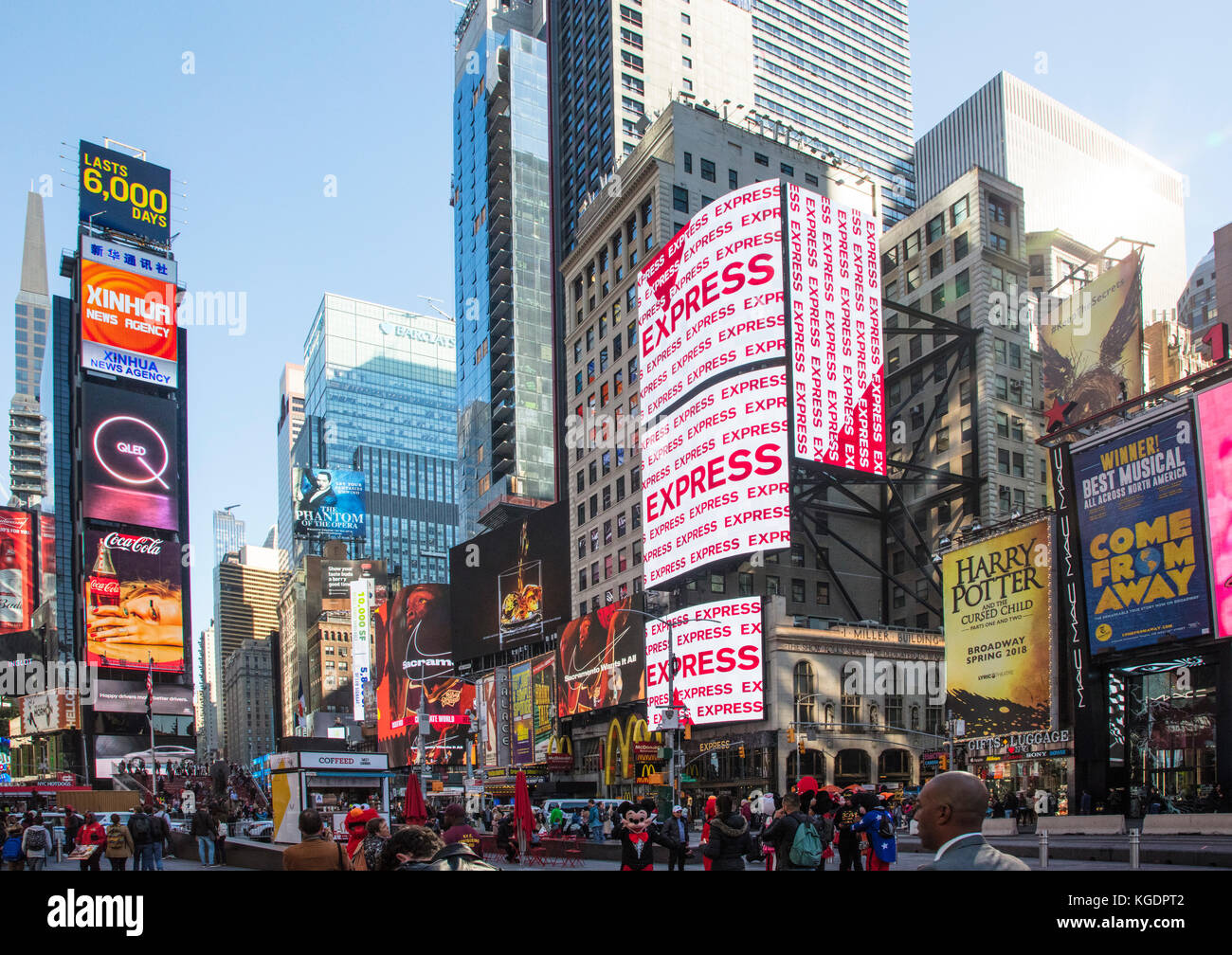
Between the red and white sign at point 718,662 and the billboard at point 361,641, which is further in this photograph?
the billboard at point 361,641

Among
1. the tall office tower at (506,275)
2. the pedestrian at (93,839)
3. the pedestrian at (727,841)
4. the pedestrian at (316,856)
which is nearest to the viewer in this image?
the pedestrian at (316,856)

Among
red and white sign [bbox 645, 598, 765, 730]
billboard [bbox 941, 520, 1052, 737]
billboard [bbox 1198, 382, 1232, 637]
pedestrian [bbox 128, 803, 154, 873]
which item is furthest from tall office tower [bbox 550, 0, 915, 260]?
pedestrian [bbox 128, 803, 154, 873]

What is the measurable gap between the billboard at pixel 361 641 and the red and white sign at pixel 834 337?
4221 inches

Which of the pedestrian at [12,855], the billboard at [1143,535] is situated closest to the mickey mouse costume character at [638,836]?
the pedestrian at [12,855]

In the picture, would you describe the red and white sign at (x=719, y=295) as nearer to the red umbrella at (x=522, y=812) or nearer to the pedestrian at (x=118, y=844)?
the red umbrella at (x=522, y=812)

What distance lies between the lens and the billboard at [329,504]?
18938cm

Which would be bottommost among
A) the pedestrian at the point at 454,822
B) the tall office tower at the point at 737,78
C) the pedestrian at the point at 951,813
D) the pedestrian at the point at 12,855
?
the pedestrian at the point at 12,855

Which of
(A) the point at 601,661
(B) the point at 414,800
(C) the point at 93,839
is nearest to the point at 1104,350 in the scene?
(A) the point at 601,661

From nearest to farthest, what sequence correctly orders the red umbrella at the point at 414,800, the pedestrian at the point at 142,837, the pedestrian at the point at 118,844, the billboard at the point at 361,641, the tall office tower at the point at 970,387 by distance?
the pedestrian at the point at 118,844 < the pedestrian at the point at 142,837 < the red umbrella at the point at 414,800 < the tall office tower at the point at 970,387 < the billboard at the point at 361,641

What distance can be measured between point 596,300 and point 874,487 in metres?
28.6

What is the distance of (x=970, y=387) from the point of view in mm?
82562

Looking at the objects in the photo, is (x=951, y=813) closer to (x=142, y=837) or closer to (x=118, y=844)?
(x=118, y=844)
